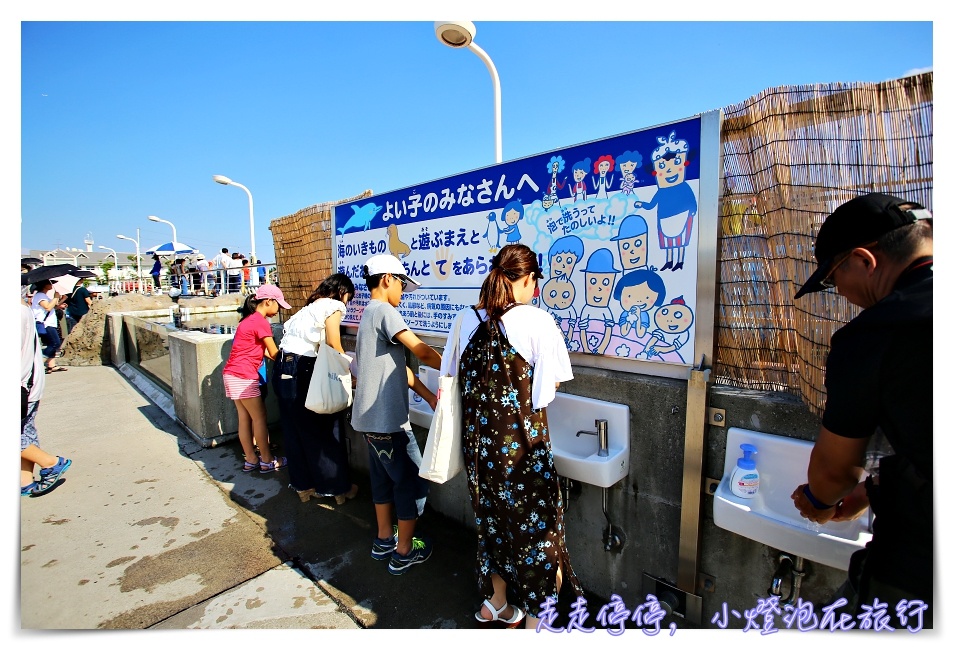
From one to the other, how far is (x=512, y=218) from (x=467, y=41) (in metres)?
2.22

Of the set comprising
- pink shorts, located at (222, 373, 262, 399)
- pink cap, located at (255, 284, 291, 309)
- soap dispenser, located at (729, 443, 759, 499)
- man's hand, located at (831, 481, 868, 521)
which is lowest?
pink shorts, located at (222, 373, 262, 399)

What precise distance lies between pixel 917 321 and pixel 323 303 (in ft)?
11.5

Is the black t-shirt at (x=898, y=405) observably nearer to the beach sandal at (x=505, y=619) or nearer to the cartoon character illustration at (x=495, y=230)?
the beach sandal at (x=505, y=619)

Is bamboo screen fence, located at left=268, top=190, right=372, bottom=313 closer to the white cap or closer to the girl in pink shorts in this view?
the girl in pink shorts

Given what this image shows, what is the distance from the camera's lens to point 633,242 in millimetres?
2439

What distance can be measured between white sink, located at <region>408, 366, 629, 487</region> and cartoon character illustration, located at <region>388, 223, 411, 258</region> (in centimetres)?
183

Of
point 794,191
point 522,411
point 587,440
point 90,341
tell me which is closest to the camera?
point 794,191

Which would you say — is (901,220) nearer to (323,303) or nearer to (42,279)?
(323,303)

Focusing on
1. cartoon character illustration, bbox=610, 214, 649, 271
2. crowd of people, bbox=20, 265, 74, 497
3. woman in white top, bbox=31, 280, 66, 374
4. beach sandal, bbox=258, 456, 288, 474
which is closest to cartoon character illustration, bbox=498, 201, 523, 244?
cartoon character illustration, bbox=610, 214, 649, 271

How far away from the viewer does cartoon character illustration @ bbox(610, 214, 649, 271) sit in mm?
2398

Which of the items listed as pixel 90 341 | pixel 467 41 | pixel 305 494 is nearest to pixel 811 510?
pixel 305 494

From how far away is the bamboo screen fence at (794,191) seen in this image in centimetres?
173

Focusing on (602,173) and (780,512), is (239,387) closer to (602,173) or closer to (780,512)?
(602,173)

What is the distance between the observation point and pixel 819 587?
2.05 m
